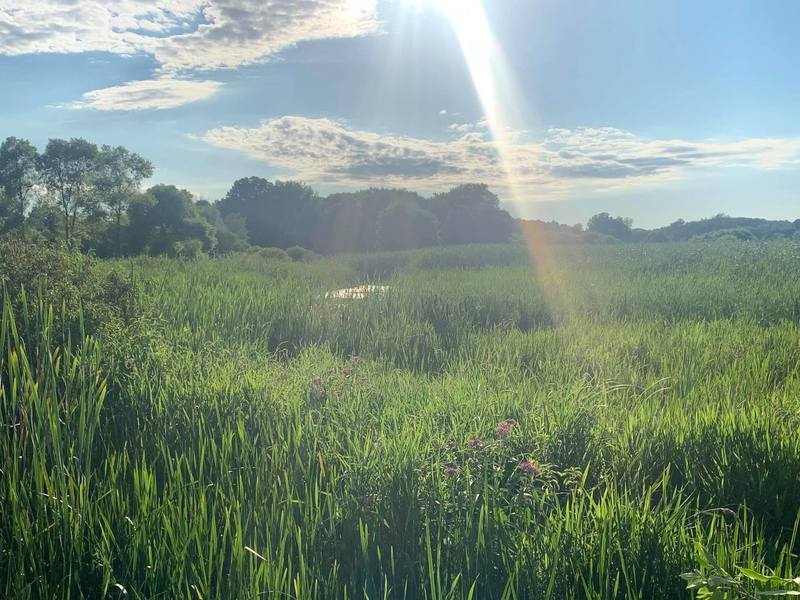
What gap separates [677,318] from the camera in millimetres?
7586

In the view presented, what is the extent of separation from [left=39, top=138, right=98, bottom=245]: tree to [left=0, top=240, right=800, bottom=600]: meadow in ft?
92.4

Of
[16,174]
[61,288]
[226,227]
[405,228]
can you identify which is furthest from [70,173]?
[61,288]

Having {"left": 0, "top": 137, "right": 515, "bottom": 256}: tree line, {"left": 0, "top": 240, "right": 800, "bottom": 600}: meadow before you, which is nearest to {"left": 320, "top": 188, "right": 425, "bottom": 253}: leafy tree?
{"left": 0, "top": 137, "right": 515, "bottom": 256}: tree line

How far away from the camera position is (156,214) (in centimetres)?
3002

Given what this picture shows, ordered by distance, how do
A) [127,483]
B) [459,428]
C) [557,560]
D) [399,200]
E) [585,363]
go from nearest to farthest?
[557,560]
[127,483]
[459,428]
[585,363]
[399,200]

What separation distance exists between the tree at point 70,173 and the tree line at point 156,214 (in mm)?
45

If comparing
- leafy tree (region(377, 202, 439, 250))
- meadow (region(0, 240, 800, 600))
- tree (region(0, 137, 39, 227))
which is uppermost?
tree (region(0, 137, 39, 227))

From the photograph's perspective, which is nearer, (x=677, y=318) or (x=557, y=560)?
(x=557, y=560)

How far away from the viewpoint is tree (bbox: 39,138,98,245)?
98.4ft

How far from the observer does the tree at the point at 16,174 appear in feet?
98.4

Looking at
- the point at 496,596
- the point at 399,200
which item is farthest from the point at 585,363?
the point at 399,200

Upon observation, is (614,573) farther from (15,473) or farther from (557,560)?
(15,473)

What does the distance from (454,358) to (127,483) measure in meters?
3.22

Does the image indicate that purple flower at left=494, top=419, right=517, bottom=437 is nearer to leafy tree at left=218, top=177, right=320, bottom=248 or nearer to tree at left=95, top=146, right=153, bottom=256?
tree at left=95, top=146, right=153, bottom=256
